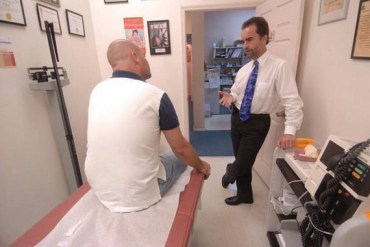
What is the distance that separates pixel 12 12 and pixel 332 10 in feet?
6.70

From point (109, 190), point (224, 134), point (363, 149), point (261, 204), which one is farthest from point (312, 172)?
point (224, 134)

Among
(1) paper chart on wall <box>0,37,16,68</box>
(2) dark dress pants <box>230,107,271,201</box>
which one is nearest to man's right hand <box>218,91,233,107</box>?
(2) dark dress pants <box>230,107,271,201</box>

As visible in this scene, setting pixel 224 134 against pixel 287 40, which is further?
pixel 224 134

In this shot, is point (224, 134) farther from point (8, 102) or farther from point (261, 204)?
point (8, 102)

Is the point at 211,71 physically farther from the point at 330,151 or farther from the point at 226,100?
the point at 330,151

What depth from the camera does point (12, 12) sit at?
4.51 feet

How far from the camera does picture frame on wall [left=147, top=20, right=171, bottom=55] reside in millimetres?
2432

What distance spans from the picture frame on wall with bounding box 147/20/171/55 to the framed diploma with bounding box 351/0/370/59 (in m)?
1.81

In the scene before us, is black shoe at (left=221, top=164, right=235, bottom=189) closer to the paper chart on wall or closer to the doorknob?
the doorknob

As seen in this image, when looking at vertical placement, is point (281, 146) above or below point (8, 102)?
below

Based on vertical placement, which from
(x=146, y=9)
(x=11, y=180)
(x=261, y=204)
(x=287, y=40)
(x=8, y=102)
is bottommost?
(x=261, y=204)

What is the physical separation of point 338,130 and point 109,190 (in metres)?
1.38

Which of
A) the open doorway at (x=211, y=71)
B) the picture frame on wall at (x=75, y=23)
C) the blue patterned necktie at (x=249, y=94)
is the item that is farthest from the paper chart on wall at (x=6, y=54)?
the open doorway at (x=211, y=71)

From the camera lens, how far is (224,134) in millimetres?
3740
